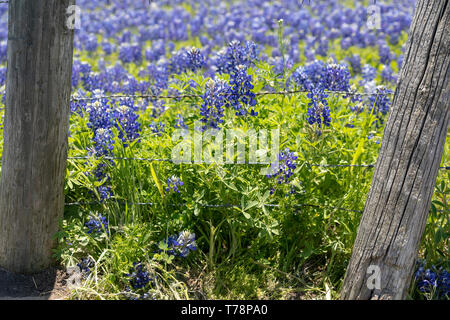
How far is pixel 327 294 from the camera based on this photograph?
2.95 metres

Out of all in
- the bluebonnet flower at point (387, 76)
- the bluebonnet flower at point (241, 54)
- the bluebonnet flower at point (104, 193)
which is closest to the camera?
the bluebonnet flower at point (104, 193)

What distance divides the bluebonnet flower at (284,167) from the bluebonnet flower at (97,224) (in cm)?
98

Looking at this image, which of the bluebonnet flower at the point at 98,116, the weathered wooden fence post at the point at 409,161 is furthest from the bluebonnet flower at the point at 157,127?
the weathered wooden fence post at the point at 409,161

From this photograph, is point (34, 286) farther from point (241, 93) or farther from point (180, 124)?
point (241, 93)

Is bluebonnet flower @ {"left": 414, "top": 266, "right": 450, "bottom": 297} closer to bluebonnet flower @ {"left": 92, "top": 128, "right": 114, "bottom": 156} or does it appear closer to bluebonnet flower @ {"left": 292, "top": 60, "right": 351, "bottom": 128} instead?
bluebonnet flower @ {"left": 292, "top": 60, "right": 351, "bottom": 128}

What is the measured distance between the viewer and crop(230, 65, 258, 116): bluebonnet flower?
3252mm

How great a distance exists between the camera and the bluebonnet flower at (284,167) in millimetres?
3037

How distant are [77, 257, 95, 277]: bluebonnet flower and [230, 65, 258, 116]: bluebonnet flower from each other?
121 cm

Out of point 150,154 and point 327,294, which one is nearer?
point 327,294

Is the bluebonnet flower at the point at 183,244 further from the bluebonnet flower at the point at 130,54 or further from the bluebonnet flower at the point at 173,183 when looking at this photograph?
the bluebonnet flower at the point at 130,54

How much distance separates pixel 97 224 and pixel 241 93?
1134 millimetres
